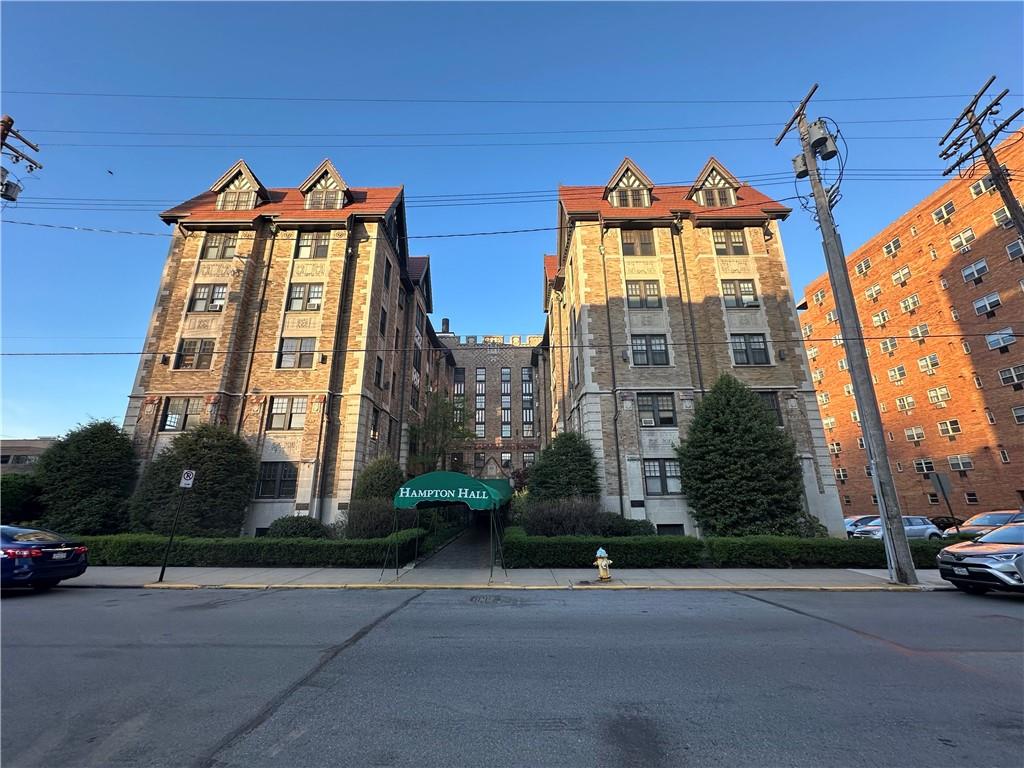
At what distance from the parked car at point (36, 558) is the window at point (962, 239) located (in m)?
56.9

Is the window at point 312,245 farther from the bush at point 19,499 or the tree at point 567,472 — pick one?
the tree at point 567,472

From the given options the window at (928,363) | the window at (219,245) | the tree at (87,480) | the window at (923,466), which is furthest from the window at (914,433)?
the tree at (87,480)

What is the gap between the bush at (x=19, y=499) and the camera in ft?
55.9

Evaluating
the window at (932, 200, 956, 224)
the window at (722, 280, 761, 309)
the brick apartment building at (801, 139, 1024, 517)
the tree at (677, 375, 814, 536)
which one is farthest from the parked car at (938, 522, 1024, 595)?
Answer: the window at (932, 200, 956, 224)

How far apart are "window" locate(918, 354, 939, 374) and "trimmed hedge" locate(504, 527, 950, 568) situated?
3315cm

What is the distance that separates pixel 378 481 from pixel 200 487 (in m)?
7.03

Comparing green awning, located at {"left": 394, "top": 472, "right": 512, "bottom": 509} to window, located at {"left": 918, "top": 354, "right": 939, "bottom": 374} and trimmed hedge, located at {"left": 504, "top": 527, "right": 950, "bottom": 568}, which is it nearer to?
trimmed hedge, located at {"left": 504, "top": 527, "right": 950, "bottom": 568}

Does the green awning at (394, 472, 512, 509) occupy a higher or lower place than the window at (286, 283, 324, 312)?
lower

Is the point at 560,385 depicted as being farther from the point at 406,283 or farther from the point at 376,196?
the point at 376,196

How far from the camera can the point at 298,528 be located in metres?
17.3

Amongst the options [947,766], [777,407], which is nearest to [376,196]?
[777,407]

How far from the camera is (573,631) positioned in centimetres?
718

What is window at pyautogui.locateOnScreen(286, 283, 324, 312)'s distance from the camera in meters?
23.0

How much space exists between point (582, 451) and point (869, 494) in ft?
126
